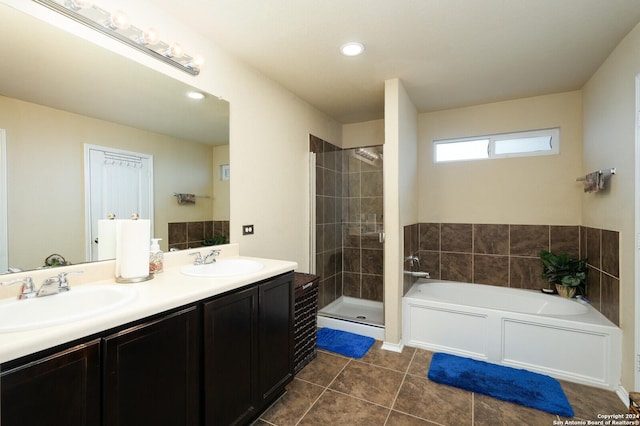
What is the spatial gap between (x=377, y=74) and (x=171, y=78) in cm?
171

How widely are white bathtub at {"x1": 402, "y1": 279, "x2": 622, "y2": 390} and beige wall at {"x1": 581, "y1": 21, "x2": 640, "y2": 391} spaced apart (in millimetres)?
141

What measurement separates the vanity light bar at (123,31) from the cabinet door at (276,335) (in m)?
1.50

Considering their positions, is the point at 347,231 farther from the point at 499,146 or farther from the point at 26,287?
the point at 26,287

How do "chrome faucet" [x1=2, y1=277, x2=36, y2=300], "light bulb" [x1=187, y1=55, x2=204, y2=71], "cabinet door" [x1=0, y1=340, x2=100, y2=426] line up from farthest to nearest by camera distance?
"light bulb" [x1=187, y1=55, x2=204, y2=71]
"chrome faucet" [x1=2, y1=277, x2=36, y2=300]
"cabinet door" [x1=0, y1=340, x2=100, y2=426]

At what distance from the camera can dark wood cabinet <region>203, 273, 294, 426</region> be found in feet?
4.63

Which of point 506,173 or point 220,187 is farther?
point 506,173

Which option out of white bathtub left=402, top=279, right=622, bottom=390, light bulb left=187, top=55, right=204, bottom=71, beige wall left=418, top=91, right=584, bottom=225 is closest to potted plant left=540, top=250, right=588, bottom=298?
white bathtub left=402, top=279, right=622, bottom=390

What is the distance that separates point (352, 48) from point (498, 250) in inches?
106

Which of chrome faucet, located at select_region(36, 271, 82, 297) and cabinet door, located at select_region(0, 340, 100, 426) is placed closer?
cabinet door, located at select_region(0, 340, 100, 426)

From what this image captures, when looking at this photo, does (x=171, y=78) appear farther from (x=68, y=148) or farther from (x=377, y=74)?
(x=377, y=74)

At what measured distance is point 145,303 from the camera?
1155 millimetres

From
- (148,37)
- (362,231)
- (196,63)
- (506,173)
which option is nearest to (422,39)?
(196,63)

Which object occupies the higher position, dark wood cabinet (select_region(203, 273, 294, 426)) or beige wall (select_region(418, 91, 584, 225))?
beige wall (select_region(418, 91, 584, 225))

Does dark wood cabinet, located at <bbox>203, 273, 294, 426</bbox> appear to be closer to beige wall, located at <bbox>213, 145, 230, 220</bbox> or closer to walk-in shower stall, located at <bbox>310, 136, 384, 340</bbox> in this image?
beige wall, located at <bbox>213, 145, 230, 220</bbox>
